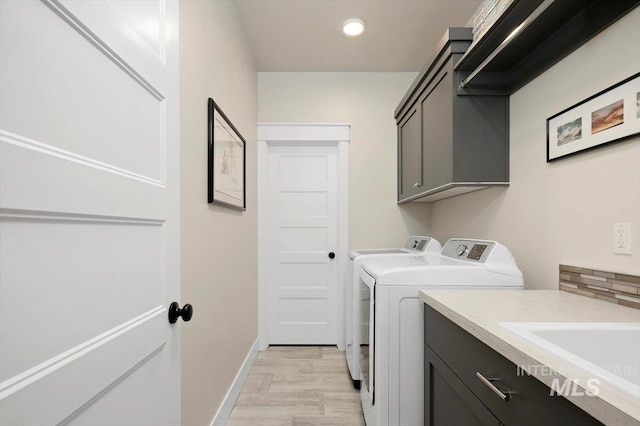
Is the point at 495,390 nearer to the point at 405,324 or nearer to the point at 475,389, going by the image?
the point at 475,389

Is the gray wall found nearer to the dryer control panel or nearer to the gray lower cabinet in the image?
the gray lower cabinet

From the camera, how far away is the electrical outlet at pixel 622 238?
3.56ft

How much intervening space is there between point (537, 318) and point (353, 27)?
2.19m

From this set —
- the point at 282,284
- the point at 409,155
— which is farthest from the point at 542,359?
the point at 282,284

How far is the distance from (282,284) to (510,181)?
6.96 ft

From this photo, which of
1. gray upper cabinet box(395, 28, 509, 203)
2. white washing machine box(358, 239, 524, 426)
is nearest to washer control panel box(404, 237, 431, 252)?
gray upper cabinet box(395, 28, 509, 203)

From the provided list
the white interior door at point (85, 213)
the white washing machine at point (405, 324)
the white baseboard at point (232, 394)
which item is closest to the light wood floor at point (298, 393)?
the white baseboard at point (232, 394)

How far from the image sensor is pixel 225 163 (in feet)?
6.23

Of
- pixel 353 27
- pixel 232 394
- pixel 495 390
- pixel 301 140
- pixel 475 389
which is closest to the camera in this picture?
pixel 495 390

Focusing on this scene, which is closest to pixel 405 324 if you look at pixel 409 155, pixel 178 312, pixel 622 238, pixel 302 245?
pixel 622 238

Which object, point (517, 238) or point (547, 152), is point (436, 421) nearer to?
point (517, 238)

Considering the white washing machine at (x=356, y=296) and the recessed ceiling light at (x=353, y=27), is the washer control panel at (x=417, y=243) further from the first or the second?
the recessed ceiling light at (x=353, y=27)

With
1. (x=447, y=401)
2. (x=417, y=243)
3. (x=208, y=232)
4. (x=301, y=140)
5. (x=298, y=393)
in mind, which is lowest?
(x=298, y=393)

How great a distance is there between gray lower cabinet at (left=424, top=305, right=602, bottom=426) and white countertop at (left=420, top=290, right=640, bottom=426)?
0.05 m
